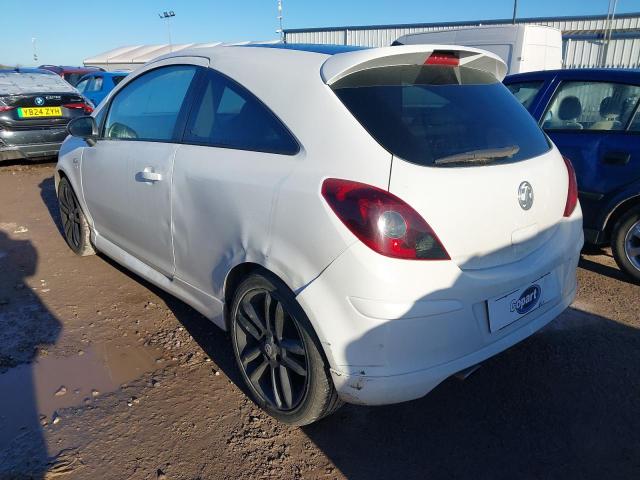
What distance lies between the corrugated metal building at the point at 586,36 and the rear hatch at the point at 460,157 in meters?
16.5

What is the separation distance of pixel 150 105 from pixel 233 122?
1.12 metres

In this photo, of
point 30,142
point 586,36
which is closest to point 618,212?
point 30,142

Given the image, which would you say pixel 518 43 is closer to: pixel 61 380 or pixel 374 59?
pixel 374 59

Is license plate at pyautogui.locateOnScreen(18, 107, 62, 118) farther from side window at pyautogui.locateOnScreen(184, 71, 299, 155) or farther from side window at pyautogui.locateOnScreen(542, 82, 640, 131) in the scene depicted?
side window at pyautogui.locateOnScreen(542, 82, 640, 131)

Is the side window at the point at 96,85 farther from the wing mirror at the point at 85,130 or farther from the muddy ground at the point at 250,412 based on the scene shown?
the muddy ground at the point at 250,412

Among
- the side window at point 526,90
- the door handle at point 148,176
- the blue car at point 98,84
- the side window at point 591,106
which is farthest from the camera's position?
the blue car at point 98,84

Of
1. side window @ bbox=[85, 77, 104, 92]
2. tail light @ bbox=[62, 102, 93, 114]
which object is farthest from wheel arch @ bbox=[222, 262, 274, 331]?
side window @ bbox=[85, 77, 104, 92]

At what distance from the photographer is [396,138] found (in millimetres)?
2010

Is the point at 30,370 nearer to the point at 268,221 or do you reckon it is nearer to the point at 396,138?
the point at 268,221

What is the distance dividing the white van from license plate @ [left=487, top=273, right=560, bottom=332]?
9.43 metres

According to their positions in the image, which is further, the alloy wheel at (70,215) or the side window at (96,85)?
the side window at (96,85)

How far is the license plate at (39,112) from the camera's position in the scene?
7648 mm

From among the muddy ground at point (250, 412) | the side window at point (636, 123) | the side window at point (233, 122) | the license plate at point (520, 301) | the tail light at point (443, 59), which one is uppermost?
the tail light at point (443, 59)

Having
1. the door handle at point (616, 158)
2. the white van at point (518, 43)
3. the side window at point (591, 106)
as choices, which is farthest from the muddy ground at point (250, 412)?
the white van at point (518, 43)
